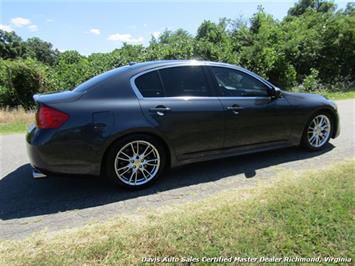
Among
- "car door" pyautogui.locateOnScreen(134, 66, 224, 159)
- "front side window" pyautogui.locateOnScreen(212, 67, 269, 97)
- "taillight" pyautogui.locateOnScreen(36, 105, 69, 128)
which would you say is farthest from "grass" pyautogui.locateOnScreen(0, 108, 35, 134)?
"front side window" pyautogui.locateOnScreen(212, 67, 269, 97)

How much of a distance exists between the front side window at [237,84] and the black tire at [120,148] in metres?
1.28

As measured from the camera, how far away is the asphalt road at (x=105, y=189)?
3.60 metres

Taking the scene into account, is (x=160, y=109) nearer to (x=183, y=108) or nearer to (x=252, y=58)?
(x=183, y=108)

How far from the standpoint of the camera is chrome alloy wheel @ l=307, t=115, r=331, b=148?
554 centimetres

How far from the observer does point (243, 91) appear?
4.98m

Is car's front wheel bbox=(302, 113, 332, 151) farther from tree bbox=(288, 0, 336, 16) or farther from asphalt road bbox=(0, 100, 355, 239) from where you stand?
tree bbox=(288, 0, 336, 16)

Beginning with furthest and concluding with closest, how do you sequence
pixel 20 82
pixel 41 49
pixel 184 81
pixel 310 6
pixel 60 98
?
pixel 41 49, pixel 310 6, pixel 20 82, pixel 184 81, pixel 60 98

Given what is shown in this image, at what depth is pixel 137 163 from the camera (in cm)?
423

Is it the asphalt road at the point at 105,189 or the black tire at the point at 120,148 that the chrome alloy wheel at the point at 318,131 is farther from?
the black tire at the point at 120,148

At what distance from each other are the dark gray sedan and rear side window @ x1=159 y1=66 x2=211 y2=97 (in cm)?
1

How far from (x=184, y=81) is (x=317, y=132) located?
102 inches

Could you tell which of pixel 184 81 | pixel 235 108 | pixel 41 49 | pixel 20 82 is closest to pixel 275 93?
pixel 235 108

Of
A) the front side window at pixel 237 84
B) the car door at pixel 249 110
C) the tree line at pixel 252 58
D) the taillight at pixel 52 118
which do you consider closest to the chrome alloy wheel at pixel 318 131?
the car door at pixel 249 110

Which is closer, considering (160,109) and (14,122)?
(160,109)
